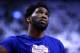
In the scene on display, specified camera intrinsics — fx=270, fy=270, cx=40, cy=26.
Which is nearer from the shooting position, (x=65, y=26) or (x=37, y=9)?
(x=37, y=9)

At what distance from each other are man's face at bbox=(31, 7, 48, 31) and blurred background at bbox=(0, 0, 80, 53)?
13.4 feet

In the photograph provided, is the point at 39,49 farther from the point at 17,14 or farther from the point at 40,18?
the point at 17,14

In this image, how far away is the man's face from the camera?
2215 millimetres

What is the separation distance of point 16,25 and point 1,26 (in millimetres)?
380

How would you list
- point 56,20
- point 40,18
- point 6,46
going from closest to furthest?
point 6,46
point 40,18
point 56,20

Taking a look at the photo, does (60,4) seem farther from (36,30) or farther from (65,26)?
(36,30)

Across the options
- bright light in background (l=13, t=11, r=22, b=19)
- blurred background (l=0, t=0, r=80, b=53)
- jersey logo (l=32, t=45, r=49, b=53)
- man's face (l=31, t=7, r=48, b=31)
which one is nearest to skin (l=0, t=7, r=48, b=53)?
man's face (l=31, t=7, r=48, b=31)

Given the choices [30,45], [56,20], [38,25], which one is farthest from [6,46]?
[56,20]

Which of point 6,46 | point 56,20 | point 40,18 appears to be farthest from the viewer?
point 56,20

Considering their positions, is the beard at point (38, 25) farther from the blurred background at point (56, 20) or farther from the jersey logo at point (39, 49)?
the blurred background at point (56, 20)

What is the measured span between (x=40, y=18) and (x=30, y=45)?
0.79ft

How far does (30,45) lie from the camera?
2219 mm

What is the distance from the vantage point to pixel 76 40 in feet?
21.2

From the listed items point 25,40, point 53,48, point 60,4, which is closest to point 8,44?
point 25,40
